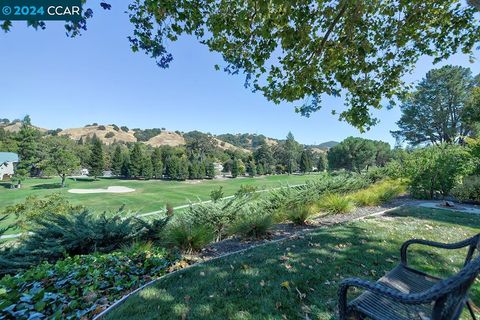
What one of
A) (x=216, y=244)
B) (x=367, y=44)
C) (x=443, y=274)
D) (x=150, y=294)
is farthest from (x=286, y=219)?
(x=367, y=44)

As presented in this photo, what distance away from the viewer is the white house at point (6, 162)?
113 feet

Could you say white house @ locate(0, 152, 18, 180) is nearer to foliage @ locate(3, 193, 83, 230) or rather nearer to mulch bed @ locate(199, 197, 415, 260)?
foliage @ locate(3, 193, 83, 230)

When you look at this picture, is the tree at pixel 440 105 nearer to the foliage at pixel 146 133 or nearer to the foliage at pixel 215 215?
the foliage at pixel 215 215

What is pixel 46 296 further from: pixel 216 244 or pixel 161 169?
pixel 161 169

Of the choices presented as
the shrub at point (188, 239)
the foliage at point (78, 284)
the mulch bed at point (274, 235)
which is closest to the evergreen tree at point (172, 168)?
the mulch bed at point (274, 235)

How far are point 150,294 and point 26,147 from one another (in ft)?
168

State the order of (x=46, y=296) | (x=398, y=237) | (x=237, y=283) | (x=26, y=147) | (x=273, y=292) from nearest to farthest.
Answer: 1. (x=46, y=296)
2. (x=273, y=292)
3. (x=237, y=283)
4. (x=398, y=237)
5. (x=26, y=147)

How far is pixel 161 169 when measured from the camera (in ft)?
143

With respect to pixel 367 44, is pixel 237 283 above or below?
below

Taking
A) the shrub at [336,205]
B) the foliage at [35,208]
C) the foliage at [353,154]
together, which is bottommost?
the foliage at [35,208]

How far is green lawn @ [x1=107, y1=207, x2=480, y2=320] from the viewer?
7.25 feet

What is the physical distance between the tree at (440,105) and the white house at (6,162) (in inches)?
2228

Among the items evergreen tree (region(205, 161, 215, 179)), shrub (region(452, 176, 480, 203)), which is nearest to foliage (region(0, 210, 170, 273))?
shrub (region(452, 176, 480, 203))

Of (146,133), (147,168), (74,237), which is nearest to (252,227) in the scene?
(74,237)
